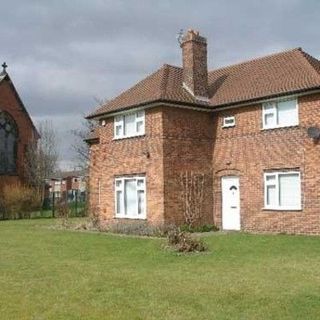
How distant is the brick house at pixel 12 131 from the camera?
161 feet

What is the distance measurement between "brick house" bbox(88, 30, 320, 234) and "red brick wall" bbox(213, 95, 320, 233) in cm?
4

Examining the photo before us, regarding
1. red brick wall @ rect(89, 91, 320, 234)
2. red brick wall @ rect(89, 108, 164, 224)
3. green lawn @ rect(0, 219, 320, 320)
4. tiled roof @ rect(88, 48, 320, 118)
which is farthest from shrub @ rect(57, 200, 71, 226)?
green lawn @ rect(0, 219, 320, 320)

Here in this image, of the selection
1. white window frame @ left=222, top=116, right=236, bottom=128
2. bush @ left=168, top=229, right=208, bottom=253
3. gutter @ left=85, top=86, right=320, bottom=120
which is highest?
gutter @ left=85, top=86, right=320, bottom=120

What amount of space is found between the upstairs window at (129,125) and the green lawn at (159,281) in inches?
308

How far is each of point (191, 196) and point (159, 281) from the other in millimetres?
12980

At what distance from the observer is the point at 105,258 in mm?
15180

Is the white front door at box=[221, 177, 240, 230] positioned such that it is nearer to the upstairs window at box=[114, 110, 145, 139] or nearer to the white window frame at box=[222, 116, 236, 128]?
the white window frame at box=[222, 116, 236, 128]

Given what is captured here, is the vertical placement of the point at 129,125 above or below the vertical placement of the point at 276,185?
above

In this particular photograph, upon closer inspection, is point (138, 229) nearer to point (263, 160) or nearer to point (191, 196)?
point (191, 196)

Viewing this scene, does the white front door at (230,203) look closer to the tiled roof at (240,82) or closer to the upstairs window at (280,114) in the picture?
the upstairs window at (280,114)

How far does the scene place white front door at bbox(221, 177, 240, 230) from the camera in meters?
24.0

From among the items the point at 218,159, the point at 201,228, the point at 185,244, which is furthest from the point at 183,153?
the point at 185,244

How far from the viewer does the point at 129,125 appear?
25.6 metres

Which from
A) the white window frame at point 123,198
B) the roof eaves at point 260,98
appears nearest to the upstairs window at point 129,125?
the white window frame at point 123,198
